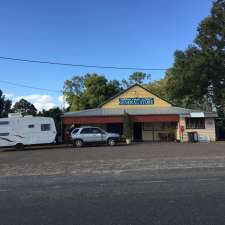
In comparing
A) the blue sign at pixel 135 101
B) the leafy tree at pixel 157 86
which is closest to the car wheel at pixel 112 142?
the blue sign at pixel 135 101

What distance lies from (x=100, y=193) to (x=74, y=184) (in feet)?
6.19

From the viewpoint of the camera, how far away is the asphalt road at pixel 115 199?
641cm

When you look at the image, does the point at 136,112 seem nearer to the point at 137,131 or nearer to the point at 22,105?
the point at 137,131

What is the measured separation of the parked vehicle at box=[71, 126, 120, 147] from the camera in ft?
107

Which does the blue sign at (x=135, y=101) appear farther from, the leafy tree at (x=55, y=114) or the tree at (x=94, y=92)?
the tree at (x=94, y=92)

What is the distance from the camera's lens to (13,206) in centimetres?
774

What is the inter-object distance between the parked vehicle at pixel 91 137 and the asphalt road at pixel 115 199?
66.0ft

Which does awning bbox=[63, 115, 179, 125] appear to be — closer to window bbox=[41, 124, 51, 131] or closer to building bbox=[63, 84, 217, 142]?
building bbox=[63, 84, 217, 142]

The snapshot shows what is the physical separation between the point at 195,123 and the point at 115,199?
3151 centimetres

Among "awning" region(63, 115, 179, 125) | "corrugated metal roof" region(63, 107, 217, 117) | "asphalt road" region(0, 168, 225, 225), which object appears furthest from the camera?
Answer: "corrugated metal roof" region(63, 107, 217, 117)

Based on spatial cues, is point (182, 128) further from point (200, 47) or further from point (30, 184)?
point (30, 184)

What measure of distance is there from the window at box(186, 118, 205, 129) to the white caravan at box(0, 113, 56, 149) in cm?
1422

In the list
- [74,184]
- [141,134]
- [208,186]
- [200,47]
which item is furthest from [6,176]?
[200,47]

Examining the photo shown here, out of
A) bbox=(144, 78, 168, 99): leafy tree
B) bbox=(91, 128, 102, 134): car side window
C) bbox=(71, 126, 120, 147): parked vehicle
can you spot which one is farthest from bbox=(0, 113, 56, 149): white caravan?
bbox=(144, 78, 168, 99): leafy tree
